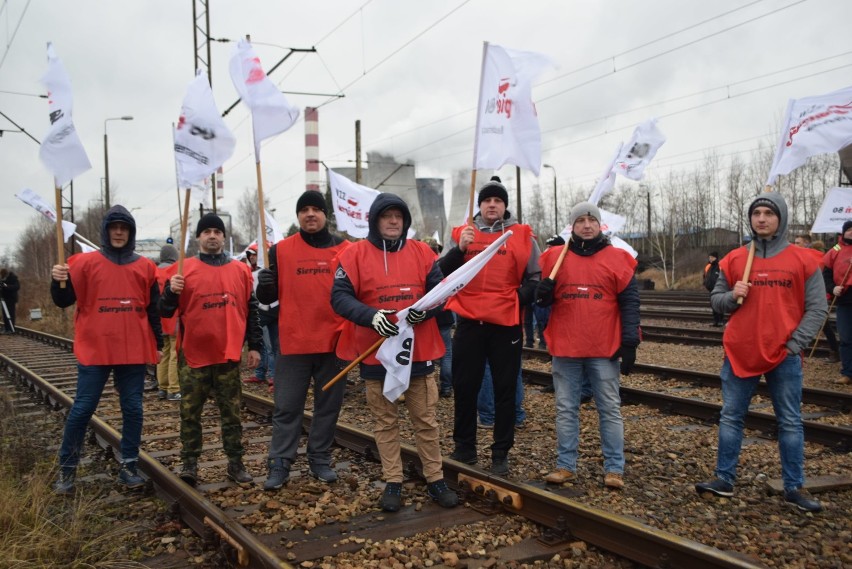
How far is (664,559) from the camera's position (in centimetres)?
377

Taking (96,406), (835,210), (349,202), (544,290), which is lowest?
(96,406)

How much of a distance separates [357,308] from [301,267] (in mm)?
947

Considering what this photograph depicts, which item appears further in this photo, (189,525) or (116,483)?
(116,483)

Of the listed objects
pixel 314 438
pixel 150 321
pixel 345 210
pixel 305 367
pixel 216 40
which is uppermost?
pixel 216 40

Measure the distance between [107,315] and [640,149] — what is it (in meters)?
5.75

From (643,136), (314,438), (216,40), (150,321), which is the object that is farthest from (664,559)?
(216,40)

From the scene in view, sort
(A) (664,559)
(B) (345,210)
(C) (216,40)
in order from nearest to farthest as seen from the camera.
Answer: (A) (664,559)
(B) (345,210)
(C) (216,40)

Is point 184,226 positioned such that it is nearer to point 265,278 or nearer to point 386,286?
point 265,278

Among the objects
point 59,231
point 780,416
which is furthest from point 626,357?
point 59,231

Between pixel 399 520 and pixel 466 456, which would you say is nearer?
pixel 399 520

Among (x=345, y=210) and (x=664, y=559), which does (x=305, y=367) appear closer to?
(x=664, y=559)

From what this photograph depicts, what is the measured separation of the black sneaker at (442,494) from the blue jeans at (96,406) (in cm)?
245

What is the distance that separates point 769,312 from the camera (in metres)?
4.87

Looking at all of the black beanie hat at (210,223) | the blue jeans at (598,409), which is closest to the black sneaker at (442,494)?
the blue jeans at (598,409)
